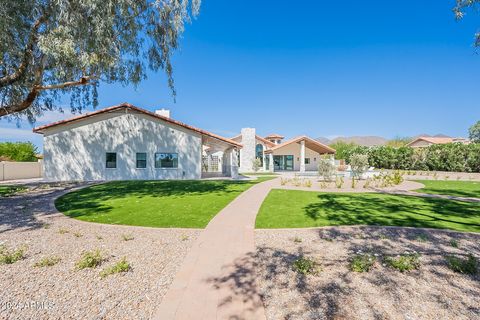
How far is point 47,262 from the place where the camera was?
452 centimetres

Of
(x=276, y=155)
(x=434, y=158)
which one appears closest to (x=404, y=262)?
(x=434, y=158)

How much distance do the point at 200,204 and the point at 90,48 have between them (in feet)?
25.4

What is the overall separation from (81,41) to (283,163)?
102 ft

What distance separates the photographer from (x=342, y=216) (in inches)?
322

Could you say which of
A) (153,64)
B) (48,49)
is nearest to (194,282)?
(48,49)

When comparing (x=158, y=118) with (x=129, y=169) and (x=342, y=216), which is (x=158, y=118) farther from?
(x=342, y=216)

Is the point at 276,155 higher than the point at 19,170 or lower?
higher

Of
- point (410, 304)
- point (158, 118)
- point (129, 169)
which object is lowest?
point (410, 304)

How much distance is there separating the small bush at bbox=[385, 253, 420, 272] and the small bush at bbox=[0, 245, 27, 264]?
23.0 ft

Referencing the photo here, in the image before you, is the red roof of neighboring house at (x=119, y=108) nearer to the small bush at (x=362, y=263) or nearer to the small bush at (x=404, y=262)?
the small bush at (x=362, y=263)

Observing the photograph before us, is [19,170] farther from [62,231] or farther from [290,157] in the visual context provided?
[290,157]

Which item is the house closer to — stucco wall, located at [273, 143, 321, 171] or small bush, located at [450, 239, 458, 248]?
small bush, located at [450, 239, 458, 248]

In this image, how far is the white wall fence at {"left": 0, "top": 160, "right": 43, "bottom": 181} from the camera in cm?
2114

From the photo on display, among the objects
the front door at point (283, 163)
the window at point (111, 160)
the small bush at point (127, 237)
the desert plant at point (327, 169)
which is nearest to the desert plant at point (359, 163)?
the desert plant at point (327, 169)
